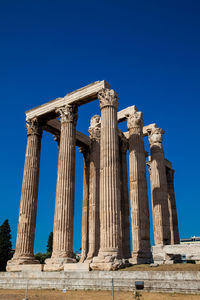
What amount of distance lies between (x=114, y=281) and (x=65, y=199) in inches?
460

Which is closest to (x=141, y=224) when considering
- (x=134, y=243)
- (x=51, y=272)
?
(x=134, y=243)

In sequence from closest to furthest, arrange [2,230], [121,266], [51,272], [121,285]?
[121,285]
[121,266]
[51,272]
[2,230]

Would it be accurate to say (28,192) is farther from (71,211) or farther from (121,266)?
(121,266)

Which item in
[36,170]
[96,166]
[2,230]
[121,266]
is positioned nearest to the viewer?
[121,266]

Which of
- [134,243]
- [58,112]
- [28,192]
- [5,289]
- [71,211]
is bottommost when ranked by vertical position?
[5,289]

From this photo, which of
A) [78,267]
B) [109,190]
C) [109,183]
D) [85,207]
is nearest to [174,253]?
[109,190]

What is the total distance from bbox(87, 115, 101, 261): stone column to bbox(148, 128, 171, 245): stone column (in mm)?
7985

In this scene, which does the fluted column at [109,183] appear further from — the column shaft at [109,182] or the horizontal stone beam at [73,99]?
the horizontal stone beam at [73,99]

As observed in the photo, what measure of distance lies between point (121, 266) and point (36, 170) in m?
16.6

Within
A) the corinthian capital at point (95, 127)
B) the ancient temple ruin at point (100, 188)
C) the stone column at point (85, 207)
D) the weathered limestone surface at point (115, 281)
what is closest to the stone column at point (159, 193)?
the ancient temple ruin at point (100, 188)

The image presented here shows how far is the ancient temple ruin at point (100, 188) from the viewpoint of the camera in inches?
1062

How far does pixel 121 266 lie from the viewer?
24.2 metres

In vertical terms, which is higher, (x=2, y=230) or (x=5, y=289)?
(x=2, y=230)

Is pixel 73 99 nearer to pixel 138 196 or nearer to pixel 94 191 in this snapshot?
pixel 94 191
